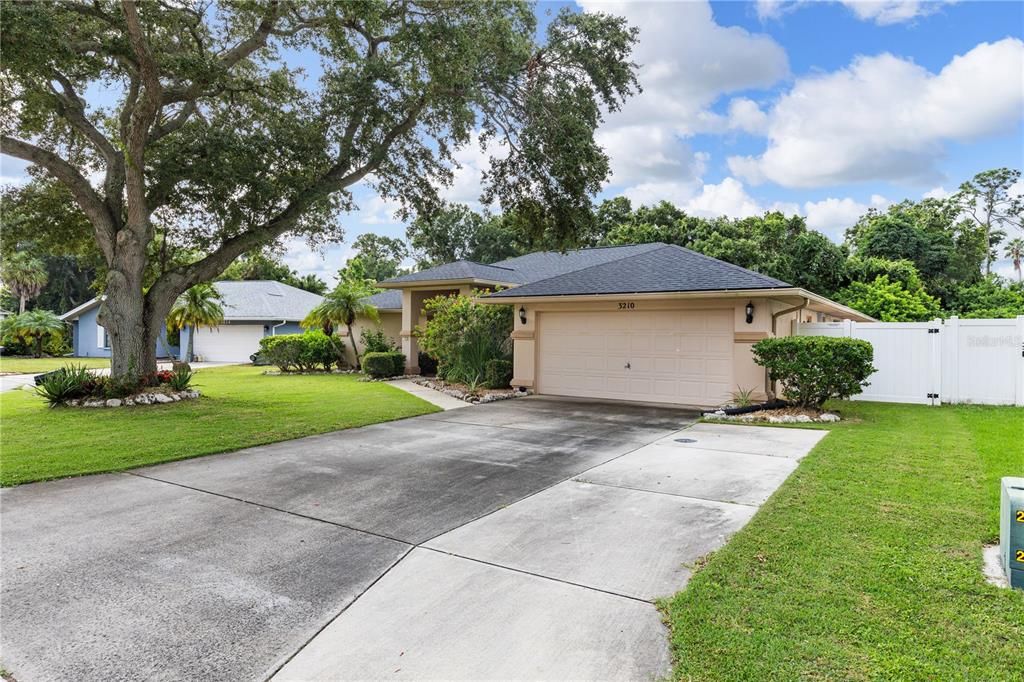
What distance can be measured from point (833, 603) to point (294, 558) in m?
3.44

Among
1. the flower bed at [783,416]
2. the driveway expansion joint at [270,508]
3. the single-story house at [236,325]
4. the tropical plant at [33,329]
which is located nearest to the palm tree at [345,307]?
Result: the single-story house at [236,325]

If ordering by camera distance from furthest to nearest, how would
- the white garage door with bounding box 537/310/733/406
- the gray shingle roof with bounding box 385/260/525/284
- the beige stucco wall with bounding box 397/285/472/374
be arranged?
the beige stucco wall with bounding box 397/285/472/374
the gray shingle roof with bounding box 385/260/525/284
the white garage door with bounding box 537/310/733/406

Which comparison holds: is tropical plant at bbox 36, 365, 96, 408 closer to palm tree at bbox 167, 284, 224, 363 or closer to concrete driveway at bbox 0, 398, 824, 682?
concrete driveway at bbox 0, 398, 824, 682

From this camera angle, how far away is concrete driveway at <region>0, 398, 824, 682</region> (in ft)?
9.42

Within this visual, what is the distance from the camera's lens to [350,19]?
9.55 metres

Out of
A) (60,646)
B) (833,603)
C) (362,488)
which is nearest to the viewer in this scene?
(60,646)

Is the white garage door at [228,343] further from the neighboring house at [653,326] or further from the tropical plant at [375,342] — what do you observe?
the neighboring house at [653,326]

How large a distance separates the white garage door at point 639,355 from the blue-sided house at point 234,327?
19328mm

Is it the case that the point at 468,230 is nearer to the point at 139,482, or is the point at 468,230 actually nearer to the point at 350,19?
the point at 350,19

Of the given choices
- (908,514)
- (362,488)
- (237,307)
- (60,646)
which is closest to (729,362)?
(908,514)

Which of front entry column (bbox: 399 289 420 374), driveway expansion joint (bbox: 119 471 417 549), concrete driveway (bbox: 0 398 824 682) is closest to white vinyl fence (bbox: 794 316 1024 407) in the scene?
concrete driveway (bbox: 0 398 824 682)

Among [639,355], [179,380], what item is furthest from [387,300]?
[639,355]

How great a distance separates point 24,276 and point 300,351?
27182mm

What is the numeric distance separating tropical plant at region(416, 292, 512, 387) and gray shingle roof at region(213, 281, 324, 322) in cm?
1603
